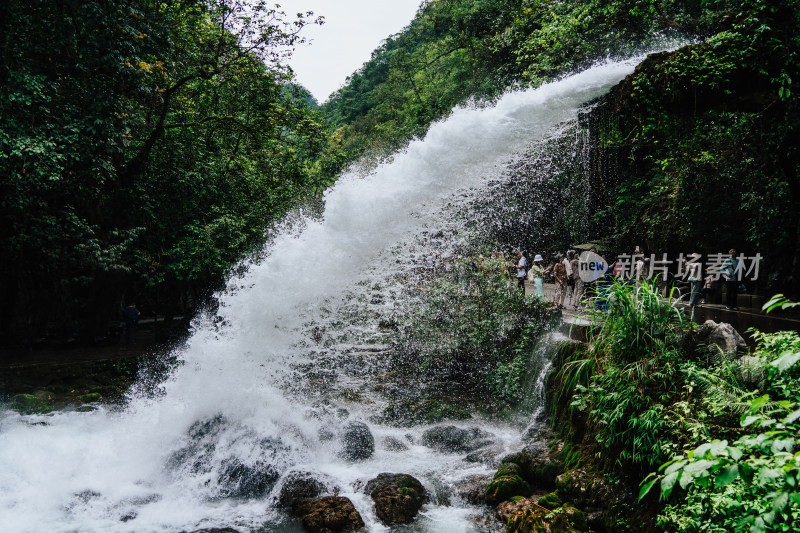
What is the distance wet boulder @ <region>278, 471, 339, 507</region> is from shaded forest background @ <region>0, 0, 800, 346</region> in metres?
8.36

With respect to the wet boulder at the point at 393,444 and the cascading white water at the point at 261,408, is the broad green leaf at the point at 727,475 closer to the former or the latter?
the cascading white water at the point at 261,408

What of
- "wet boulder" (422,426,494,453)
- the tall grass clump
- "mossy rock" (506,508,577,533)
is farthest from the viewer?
"wet boulder" (422,426,494,453)

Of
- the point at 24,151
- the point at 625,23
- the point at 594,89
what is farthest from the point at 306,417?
the point at 625,23

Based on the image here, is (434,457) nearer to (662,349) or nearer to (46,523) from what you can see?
(662,349)

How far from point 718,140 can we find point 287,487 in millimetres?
12621

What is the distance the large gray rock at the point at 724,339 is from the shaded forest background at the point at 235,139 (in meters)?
4.31

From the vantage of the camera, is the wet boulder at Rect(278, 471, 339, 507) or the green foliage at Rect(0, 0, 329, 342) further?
the green foliage at Rect(0, 0, 329, 342)

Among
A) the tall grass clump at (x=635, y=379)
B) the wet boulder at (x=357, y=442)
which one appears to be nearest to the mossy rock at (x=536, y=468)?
the tall grass clump at (x=635, y=379)

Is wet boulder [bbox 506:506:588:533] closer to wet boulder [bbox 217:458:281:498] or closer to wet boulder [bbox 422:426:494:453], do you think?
wet boulder [bbox 422:426:494:453]

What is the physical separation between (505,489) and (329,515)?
269cm

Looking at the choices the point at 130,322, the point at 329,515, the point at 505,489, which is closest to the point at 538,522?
the point at 505,489

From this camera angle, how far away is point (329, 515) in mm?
7020

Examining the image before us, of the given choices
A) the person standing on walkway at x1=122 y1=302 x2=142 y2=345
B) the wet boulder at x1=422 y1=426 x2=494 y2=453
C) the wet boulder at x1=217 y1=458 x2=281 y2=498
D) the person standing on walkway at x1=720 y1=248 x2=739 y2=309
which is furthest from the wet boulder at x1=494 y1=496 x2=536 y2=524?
the person standing on walkway at x1=122 y1=302 x2=142 y2=345

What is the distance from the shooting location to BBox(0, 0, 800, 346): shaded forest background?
9.02 metres
